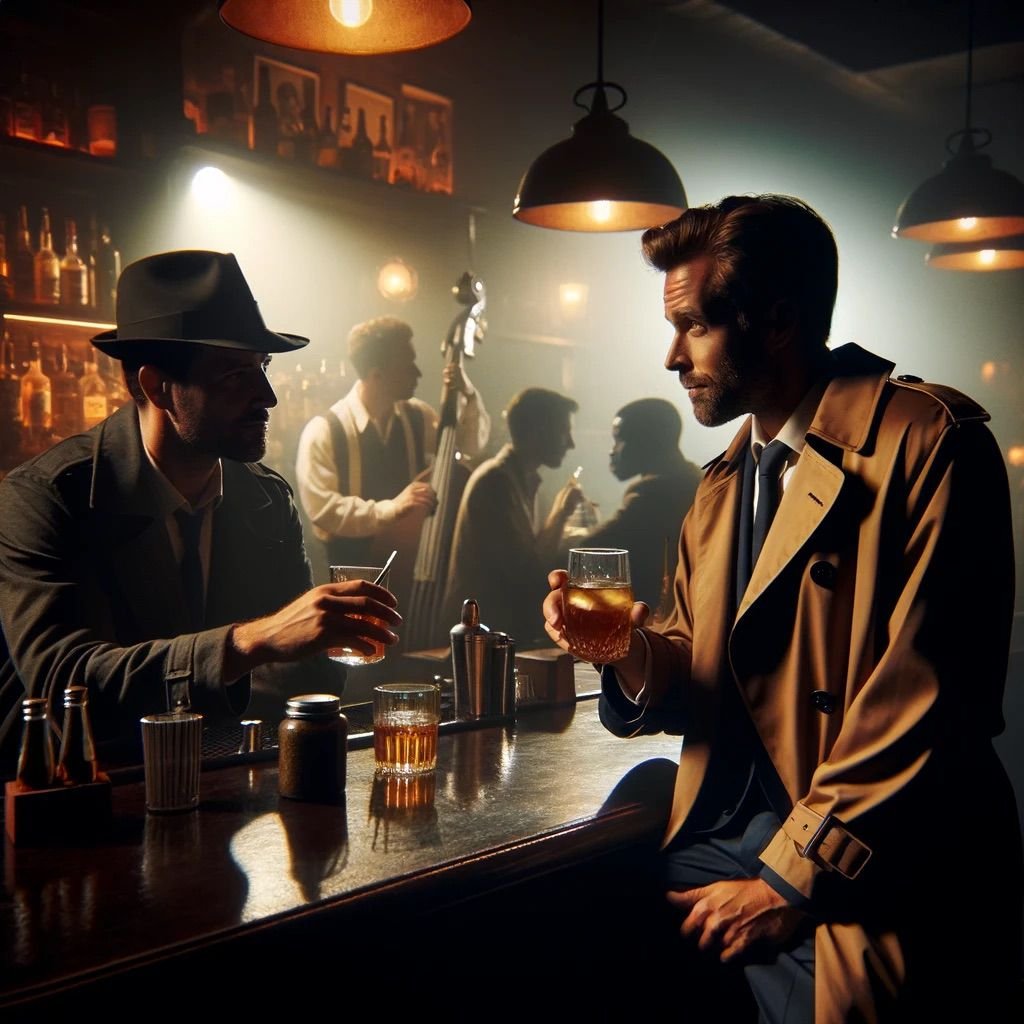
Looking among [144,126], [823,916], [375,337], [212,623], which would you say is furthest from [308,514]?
[823,916]

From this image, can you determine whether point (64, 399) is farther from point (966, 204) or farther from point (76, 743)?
point (966, 204)

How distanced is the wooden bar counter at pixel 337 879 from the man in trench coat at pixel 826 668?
7.3 inches

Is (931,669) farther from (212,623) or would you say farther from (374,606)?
(212,623)

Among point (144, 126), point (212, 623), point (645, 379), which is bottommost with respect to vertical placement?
point (212, 623)

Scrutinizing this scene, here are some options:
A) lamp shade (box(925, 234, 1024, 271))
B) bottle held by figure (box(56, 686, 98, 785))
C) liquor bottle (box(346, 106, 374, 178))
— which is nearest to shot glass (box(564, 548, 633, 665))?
bottle held by figure (box(56, 686, 98, 785))

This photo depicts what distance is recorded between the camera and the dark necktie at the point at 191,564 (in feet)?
8.75

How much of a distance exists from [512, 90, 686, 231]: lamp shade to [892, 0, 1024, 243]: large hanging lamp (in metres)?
1.67

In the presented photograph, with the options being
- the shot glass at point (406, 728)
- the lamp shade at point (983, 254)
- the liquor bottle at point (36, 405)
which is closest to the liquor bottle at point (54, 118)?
the liquor bottle at point (36, 405)

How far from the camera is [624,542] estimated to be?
582 centimetres

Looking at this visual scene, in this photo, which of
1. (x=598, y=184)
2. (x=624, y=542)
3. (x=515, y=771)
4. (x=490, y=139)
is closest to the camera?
(x=515, y=771)

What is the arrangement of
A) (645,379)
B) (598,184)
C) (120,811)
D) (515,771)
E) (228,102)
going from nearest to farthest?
(120,811)
(515,771)
(598,184)
(228,102)
(645,379)

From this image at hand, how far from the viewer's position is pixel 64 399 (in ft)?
12.2

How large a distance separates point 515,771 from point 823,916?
24.9 inches

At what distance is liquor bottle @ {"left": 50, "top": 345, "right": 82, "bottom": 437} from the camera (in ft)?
12.1
